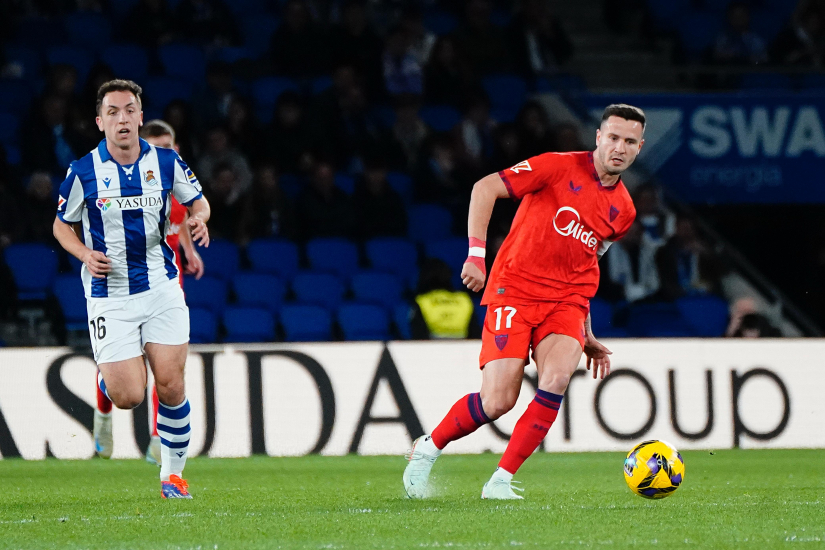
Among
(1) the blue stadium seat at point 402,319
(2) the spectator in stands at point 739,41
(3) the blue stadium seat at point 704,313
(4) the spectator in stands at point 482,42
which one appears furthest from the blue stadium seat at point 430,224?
(2) the spectator in stands at point 739,41

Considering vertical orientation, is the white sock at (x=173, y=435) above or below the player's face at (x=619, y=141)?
below

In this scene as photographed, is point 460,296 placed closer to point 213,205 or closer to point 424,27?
point 213,205

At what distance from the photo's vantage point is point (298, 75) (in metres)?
13.2

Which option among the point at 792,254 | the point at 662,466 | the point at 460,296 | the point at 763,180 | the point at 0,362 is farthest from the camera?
the point at 792,254

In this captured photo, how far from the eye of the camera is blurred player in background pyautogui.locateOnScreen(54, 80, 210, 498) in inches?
225

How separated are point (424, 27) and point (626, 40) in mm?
2613

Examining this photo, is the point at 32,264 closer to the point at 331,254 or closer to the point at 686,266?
the point at 331,254

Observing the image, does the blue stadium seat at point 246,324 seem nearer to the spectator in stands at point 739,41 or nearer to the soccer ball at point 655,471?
the soccer ball at point 655,471

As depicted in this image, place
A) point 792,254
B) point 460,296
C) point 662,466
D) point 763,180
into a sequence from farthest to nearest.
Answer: point 792,254, point 763,180, point 460,296, point 662,466

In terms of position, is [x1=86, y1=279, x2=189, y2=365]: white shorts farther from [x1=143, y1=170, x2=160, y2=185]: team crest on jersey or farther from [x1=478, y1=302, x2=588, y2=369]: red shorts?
[x1=478, y1=302, x2=588, y2=369]: red shorts

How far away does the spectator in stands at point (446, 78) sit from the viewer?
13.1 metres

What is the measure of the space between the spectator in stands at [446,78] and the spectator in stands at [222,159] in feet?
7.85

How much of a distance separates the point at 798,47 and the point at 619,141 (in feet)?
29.9

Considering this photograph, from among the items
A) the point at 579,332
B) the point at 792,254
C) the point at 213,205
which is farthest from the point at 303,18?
the point at 579,332
